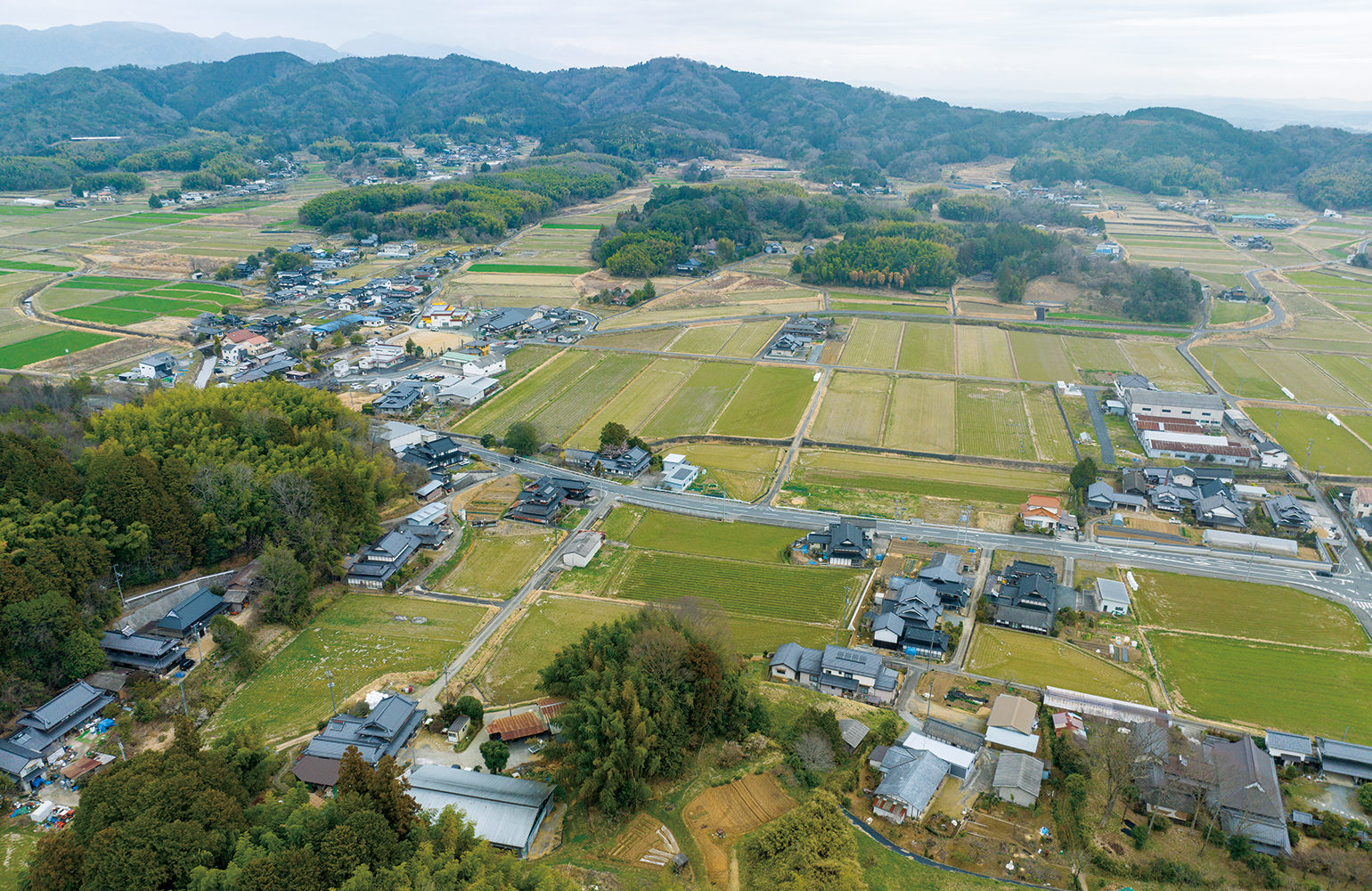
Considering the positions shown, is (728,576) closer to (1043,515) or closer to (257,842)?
Answer: (1043,515)

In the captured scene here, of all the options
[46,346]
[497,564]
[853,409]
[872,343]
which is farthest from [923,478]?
[46,346]

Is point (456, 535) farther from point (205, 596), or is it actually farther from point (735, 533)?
point (735, 533)

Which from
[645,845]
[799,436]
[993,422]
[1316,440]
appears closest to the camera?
[645,845]

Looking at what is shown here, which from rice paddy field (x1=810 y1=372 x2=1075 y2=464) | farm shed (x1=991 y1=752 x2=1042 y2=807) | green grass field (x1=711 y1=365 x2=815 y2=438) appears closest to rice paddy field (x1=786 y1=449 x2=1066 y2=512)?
rice paddy field (x1=810 y1=372 x2=1075 y2=464)

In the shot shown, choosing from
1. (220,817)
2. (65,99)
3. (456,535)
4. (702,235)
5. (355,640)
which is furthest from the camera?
(65,99)

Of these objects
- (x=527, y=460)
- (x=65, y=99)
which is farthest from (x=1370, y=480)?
(x=65, y=99)

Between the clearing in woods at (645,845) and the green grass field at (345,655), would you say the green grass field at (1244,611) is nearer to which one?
the clearing in woods at (645,845)

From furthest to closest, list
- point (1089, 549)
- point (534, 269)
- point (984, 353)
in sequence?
point (534, 269) < point (984, 353) < point (1089, 549)
